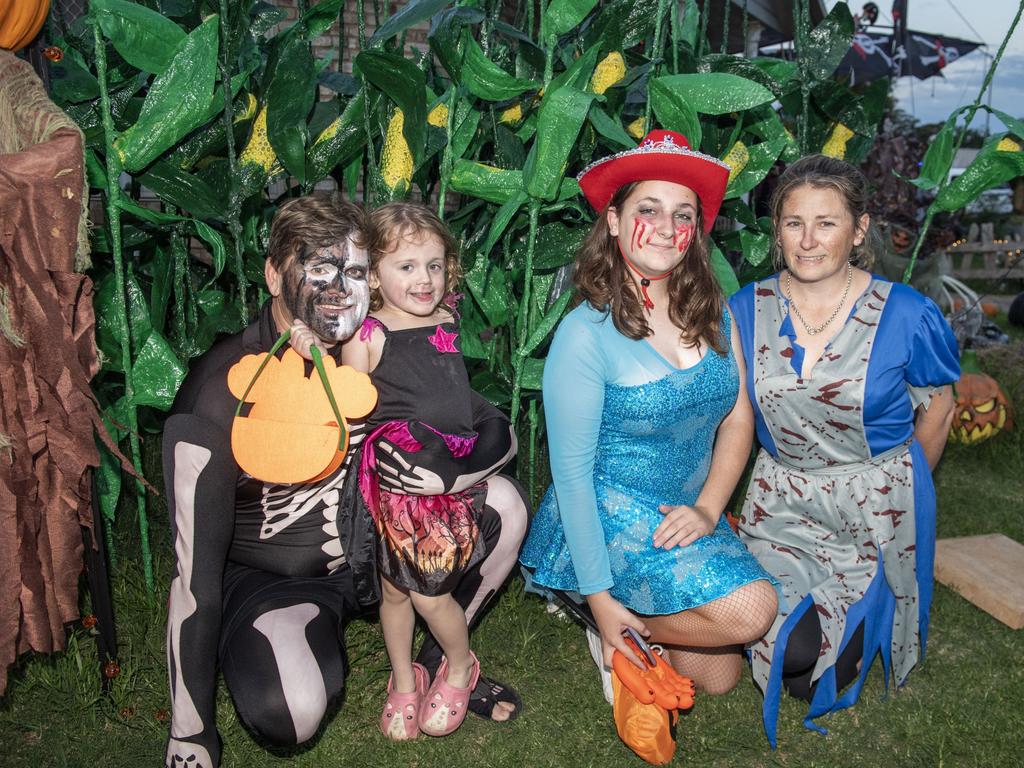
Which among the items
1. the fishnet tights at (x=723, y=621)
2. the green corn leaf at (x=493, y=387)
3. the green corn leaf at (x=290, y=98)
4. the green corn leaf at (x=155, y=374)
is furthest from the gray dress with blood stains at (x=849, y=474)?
the green corn leaf at (x=155, y=374)

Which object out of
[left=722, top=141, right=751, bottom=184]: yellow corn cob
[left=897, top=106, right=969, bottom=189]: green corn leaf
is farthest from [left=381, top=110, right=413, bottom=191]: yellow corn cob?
[left=897, top=106, right=969, bottom=189]: green corn leaf

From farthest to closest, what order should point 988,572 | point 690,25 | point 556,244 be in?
point 988,572 < point 690,25 < point 556,244

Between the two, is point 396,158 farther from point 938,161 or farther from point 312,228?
point 938,161

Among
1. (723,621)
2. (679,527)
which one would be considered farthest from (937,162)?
(723,621)

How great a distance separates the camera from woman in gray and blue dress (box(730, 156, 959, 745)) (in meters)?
2.09

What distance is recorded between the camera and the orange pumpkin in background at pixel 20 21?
1581mm

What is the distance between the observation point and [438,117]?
2.12 meters

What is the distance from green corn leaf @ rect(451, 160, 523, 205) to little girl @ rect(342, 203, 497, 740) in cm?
26

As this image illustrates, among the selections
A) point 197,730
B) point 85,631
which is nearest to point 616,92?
point 197,730

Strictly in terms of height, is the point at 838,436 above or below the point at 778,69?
below

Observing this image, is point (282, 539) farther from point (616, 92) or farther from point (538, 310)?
point (616, 92)

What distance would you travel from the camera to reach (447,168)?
213cm

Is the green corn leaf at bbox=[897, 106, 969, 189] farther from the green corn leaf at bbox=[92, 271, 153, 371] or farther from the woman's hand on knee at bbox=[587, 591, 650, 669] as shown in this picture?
the green corn leaf at bbox=[92, 271, 153, 371]

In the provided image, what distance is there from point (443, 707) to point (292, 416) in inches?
31.7
